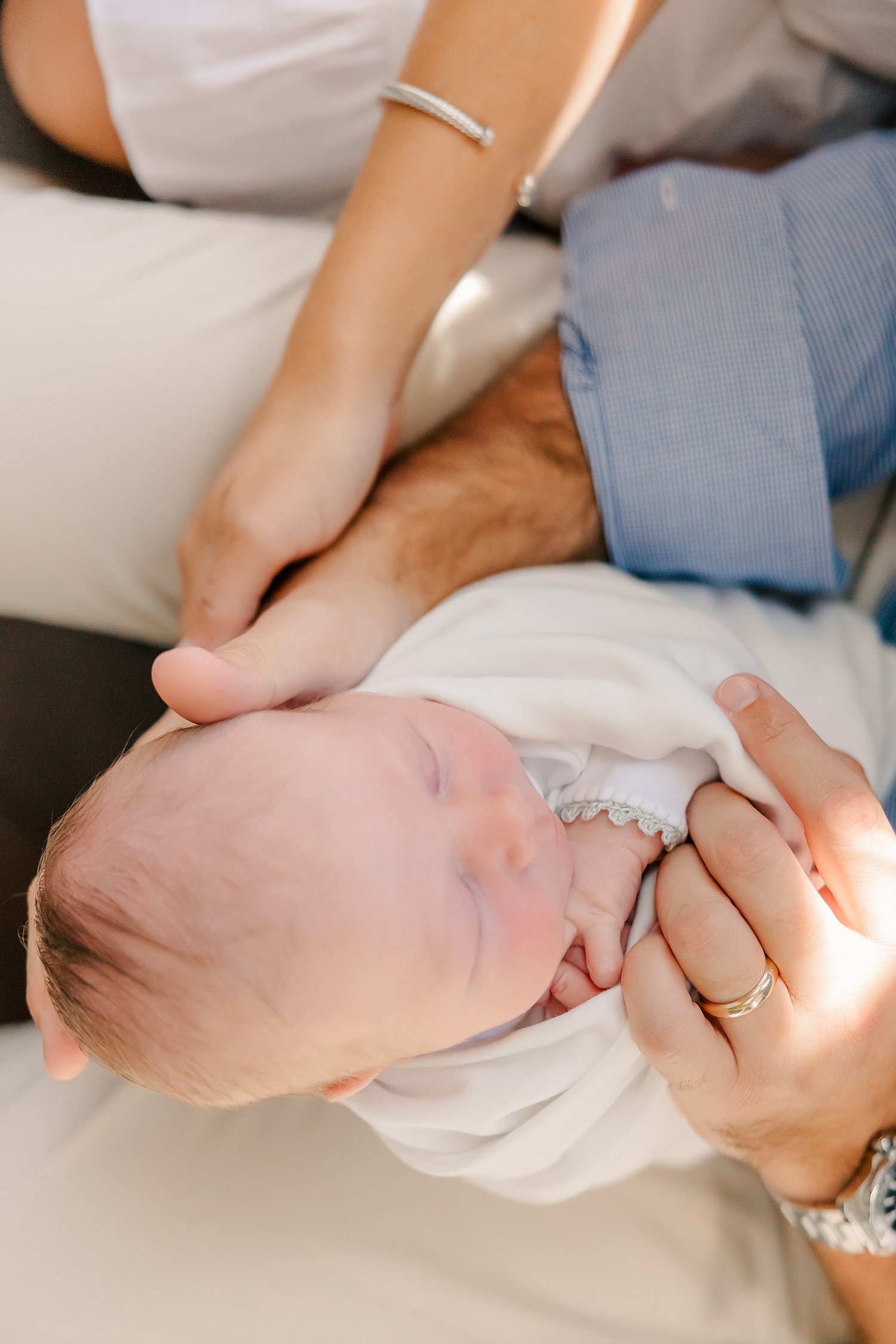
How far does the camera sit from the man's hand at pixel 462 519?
3.47ft

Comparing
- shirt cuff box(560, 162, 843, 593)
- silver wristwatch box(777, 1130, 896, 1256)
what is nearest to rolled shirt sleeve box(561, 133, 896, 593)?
shirt cuff box(560, 162, 843, 593)

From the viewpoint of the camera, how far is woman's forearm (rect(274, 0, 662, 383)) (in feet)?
3.33

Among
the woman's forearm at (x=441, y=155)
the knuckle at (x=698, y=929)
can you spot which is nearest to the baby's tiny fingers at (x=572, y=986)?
the knuckle at (x=698, y=929)

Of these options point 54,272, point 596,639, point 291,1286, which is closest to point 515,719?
point 596,639

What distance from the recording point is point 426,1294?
104 centimetres

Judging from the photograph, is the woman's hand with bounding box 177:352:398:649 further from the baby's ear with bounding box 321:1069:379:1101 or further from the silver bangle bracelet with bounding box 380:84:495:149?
the baby's ear with bounding box 321:1069:379:1101

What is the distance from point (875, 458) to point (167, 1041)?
3.34 feet

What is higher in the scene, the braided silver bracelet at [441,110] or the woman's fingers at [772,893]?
the braided silver bracelet at [441,110]

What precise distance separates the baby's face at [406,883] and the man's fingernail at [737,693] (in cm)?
22

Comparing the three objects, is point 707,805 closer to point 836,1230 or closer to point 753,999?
point 753,999

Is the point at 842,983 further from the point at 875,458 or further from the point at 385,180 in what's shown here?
the point at 385,180

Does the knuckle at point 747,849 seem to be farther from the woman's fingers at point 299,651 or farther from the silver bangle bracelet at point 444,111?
the silver bangle bracelet at point 444,111

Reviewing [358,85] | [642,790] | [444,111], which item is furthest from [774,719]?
[358,85]

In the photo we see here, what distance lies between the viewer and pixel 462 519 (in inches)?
45.2
